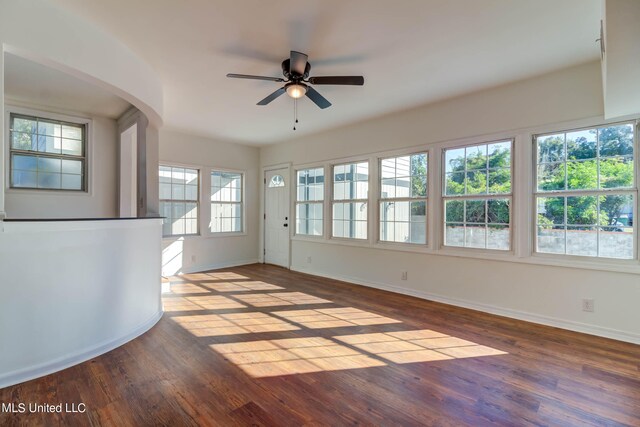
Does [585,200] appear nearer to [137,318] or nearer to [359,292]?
[359,292]

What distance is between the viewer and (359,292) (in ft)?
15.4

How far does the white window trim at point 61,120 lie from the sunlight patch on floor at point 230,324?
272cm

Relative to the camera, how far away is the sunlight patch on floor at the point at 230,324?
313 cm

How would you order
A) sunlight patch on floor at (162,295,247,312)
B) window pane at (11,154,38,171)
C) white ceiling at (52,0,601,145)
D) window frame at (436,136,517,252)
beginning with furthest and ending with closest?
window pane at (11,154,38,171)
sunlight patch on floor at (162,295,247,312)
window frame at (436,136,517,252)
white ceiling at (52,0,601,145)

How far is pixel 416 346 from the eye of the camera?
9.23 feet

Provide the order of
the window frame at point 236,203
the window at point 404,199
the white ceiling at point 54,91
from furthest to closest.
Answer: the window frame at point 236,203 → the window at point 404,199 → the white ceiling at point 54,91

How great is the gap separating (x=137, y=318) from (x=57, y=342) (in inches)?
28.0

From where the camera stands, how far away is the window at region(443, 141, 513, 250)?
3.71 meters

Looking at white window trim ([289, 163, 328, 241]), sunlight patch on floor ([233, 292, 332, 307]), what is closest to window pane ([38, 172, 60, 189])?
sunlight patch on floor ([233, 292, 332, 307])

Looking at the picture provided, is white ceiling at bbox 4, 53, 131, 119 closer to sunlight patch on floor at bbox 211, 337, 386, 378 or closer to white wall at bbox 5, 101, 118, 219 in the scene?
white wall at bbox 5, 101, 118, 219

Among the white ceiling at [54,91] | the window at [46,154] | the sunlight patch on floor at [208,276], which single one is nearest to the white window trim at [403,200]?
the sunlight patch on floor at [208,276]

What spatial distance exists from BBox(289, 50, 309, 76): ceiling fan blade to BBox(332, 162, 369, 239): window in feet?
8.33

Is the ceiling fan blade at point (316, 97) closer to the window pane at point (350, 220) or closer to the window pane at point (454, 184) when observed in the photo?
the window pane at point (454, 184)

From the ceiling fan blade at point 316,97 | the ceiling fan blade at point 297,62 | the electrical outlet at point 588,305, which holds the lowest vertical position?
the electrical outlet at point 588,305
